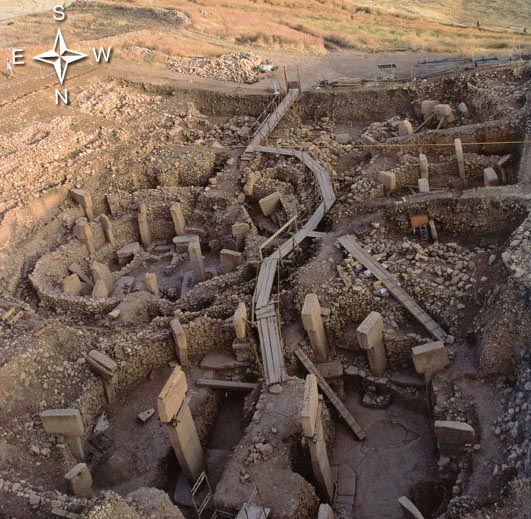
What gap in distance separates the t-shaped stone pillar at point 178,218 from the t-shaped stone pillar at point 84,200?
230 cm

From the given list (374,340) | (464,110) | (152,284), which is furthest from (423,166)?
(152,284)

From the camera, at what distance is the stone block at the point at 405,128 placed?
56.1 ft

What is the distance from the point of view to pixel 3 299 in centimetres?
1381

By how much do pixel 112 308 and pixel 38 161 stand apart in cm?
687

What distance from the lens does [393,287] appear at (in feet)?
39.6

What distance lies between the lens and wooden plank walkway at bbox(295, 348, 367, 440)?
11.0 m

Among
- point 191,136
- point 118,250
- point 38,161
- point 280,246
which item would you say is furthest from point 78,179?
point 280,246

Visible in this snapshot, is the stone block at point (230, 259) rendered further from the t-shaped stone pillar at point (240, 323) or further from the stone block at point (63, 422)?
the stone block at point (63, 422)

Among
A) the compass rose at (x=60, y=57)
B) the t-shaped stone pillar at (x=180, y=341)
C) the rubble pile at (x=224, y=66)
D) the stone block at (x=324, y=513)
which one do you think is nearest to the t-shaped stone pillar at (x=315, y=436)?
the stone block at (x=324, y=513)

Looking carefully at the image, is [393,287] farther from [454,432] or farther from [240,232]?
[240,232]

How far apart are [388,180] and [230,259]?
434cm

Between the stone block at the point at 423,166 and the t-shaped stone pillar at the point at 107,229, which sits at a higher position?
the stone block at the point at 423,166

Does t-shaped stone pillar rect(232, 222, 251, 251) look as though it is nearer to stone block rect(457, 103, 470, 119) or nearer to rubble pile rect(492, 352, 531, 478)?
stone block rect(457, 103, 470, 119)

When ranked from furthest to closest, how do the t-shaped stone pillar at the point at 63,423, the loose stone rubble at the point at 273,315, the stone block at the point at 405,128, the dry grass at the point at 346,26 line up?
the dry grass at the point at 346,26 → the stone block at the point at 405,128 → the t-shaped stone pillar at the point at 63,423 → the loose stone rubble at the point at 273,315
